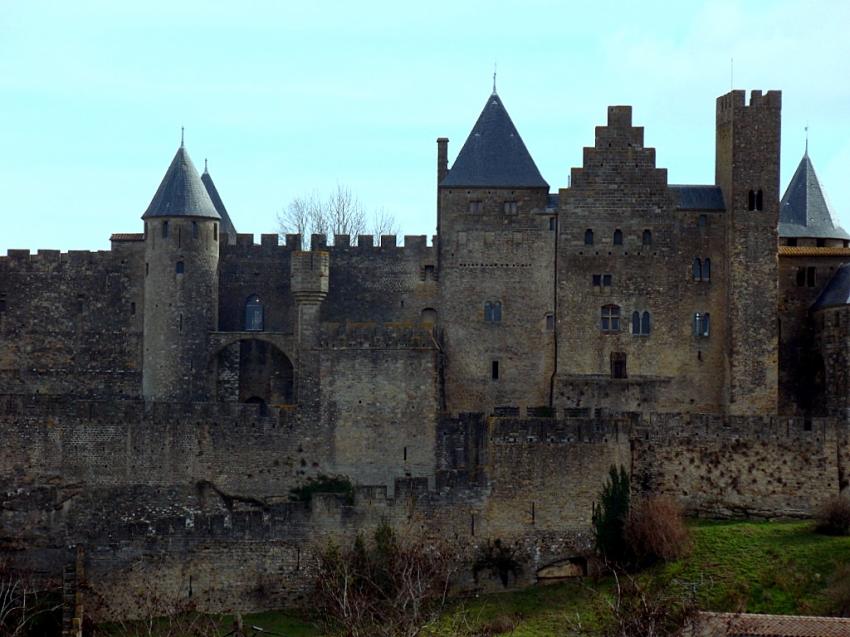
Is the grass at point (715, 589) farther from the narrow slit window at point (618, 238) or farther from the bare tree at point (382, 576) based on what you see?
the narrow slit window at point (618, 238)

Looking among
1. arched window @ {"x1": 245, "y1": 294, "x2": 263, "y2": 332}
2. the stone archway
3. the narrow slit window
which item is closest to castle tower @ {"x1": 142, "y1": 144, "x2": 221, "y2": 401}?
the stone archway

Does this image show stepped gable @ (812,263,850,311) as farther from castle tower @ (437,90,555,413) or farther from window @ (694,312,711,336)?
castle tower @ (437,90,555,413)

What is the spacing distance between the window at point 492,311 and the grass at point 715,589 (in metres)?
10.7

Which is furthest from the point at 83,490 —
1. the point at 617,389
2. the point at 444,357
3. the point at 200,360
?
the point at 617,389

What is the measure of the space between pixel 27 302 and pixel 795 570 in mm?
26598

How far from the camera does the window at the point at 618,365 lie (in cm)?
7025

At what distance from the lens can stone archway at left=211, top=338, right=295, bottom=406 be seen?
7194 centimetres

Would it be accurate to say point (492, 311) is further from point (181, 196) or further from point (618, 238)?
point (181, 196)

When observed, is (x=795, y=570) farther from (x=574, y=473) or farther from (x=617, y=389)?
(x=617, y=389)

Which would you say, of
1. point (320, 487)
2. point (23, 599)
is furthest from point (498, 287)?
point (23, 599)

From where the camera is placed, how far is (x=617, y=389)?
229 feet

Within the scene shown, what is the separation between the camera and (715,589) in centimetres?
6016

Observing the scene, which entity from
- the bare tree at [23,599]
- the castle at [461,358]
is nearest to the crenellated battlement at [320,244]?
the castle at [461,358]

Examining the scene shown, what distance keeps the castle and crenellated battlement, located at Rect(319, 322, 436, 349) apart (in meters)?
0.07
